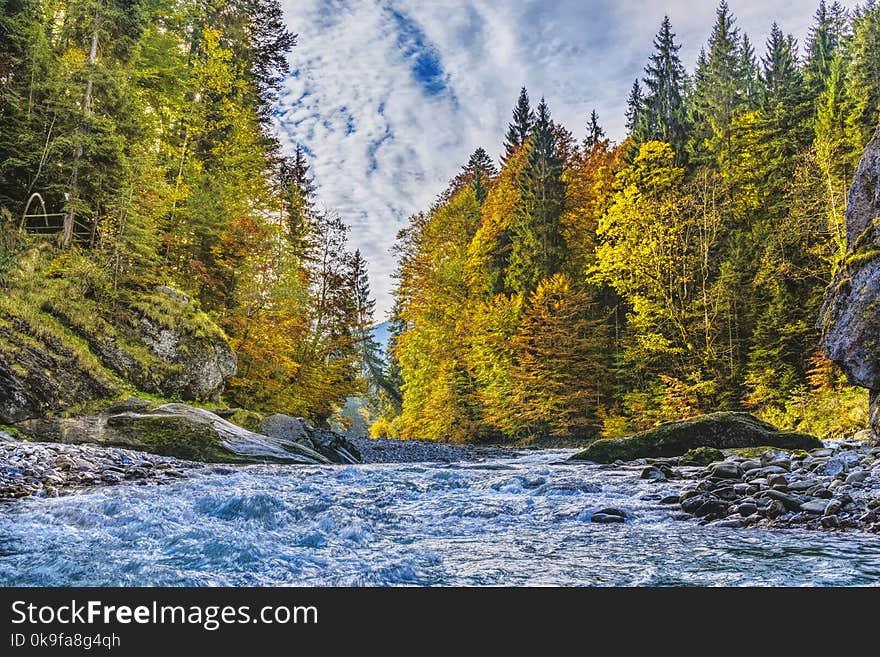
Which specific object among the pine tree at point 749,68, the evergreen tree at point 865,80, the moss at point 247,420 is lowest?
the moss at point 247,420

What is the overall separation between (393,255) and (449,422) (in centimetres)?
1087

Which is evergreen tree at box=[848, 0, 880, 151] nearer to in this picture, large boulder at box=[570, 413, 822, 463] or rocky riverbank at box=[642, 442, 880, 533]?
large boulder at box=[570, 413, 822, 463]

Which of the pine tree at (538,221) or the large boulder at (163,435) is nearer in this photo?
the large boulder at (163,435)

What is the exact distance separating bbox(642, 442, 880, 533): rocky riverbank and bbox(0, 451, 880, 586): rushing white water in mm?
313

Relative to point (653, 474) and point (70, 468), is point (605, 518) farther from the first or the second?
point (70, 468)

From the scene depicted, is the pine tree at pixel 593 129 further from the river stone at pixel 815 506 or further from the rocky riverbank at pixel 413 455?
the river stone at pixel 815 506

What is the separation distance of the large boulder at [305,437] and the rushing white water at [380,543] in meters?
5.64

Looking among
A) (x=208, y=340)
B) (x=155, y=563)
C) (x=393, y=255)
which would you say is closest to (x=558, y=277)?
(x=393, y=255)

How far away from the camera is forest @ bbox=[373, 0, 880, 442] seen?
19406mm

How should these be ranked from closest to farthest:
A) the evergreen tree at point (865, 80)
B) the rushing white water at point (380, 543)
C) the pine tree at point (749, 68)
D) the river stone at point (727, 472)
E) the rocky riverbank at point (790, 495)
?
1. the rushing white water at point (380, 543)
2. the rocky riverbank at point (790, 495)
3. the river stone at point (727, 472)
4. the evergreen tree at point (865, 80)
5. the pine tree at point (749, 68)

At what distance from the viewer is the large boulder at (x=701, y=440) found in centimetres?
1077

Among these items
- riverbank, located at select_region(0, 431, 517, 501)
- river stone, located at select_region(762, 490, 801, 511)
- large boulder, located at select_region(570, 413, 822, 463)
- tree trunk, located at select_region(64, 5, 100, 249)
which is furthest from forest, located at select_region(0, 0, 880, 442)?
river stone, located at select_region(762, 490, 801, 511)

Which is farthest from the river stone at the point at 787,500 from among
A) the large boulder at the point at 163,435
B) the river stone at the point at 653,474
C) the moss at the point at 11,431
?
the moss at the point at 11,431

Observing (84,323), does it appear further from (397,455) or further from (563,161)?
(563,161)
